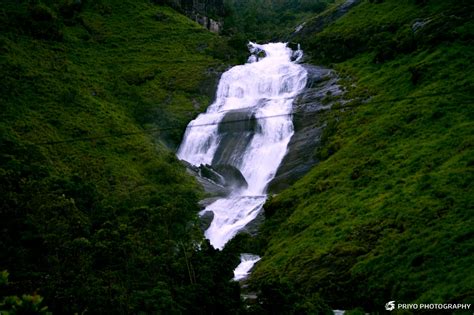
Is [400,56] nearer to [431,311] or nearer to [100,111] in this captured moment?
[100,111]

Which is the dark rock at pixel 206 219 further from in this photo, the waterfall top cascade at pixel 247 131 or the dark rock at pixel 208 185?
the dark rock at pixel 208 185

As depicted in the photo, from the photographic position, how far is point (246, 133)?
51.4 m

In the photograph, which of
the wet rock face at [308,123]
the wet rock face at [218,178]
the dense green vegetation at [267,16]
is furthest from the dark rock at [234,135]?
the dense green vegetation at [267,16]

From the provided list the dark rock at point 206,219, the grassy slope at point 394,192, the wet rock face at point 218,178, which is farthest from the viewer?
the wet rock face at point 218,178

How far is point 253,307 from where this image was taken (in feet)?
59.8

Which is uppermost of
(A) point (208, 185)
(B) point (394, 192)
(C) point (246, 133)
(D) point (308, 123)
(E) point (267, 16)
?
(E) point (267, 16)

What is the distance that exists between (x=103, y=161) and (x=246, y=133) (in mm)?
13369

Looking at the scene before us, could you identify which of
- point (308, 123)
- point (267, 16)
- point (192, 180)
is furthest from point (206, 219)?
point (267, 16)

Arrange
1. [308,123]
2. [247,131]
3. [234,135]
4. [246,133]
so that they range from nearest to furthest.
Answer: [308,123]
[246,133]
[247,131]
[234,135]

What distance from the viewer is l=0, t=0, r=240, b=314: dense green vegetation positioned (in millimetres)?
19531

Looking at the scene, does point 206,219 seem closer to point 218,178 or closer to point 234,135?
point 218,178

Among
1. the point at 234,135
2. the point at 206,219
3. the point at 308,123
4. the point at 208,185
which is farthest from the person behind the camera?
the point at 234,135

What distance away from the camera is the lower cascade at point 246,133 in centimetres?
3947

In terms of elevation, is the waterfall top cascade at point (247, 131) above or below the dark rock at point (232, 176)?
above
